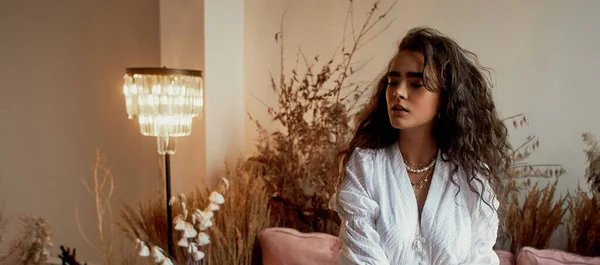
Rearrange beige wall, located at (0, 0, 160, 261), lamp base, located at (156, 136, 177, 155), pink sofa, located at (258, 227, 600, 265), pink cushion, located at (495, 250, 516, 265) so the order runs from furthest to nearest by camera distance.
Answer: beige wall, located at (0, 0, 160, 261), lamp base, located at (156, 136, 177, 155), pink sofa, located at (258, 227, 600, 265), pink cushion, located at (495, 250, 516, 265)

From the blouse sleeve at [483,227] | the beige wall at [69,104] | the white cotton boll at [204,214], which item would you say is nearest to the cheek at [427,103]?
the blouse sleeve at [483,227]

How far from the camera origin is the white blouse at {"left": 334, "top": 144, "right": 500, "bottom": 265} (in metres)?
1.10

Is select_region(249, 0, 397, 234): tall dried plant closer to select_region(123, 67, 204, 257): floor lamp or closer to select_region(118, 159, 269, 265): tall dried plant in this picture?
select_region(118, 159, 269, 265): tall dried plant

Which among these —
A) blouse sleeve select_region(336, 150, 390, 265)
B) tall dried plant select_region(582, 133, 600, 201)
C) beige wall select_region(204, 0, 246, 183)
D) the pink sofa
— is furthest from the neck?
beige wall select_region(204, 0, 246, 183)

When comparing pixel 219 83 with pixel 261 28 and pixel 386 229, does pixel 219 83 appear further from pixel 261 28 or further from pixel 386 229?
pixel 386 229

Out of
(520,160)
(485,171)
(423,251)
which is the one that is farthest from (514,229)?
(423,251)

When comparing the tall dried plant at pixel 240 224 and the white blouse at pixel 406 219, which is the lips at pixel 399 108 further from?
the tall dried plant at pixel 240 224

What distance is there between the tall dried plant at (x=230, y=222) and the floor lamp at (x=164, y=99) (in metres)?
0.10

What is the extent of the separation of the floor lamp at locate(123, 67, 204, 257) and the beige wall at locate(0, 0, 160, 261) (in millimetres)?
655

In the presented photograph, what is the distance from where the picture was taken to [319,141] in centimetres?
195

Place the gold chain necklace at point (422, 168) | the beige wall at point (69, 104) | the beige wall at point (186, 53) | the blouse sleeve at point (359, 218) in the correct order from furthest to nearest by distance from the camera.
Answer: the beige wall at point (69, 104)
the beige wall at point (186, 53)
the gold chain necklace at point (422, 168)
the blouse sleeve at point (359, 218)

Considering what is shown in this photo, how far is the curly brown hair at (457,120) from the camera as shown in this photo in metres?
1.13

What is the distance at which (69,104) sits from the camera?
8.74ft

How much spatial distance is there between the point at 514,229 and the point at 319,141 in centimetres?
78
